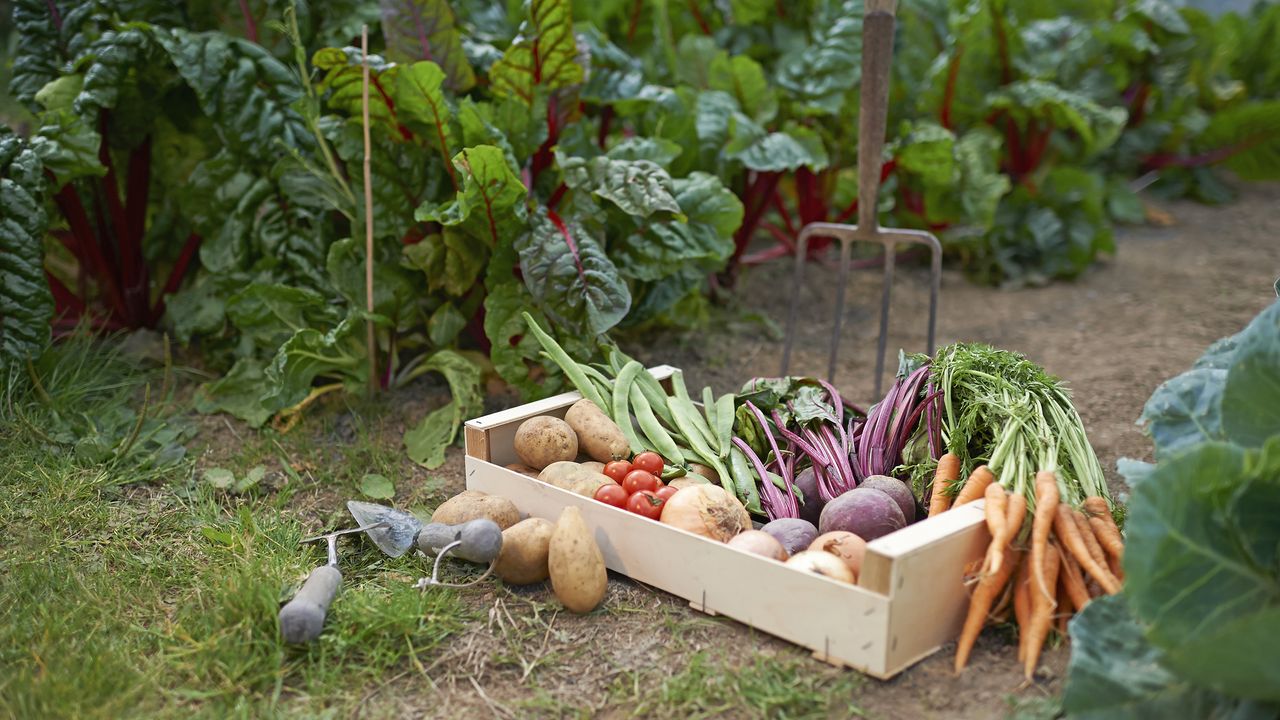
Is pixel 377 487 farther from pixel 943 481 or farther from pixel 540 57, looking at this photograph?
pixel 943 481

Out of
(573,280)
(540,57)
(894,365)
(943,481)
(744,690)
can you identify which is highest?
(540,57)

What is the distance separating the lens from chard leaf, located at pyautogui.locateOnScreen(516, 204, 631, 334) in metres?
3.40

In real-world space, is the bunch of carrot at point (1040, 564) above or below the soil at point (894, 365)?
above

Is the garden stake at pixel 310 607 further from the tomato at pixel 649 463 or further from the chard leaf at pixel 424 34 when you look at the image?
the chard leaf at pixel 424 34

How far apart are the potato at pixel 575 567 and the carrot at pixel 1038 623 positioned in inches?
39.9

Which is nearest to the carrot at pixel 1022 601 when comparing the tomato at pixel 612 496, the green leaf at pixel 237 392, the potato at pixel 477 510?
the tomato at pixel 612 496

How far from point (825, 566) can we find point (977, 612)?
348mm

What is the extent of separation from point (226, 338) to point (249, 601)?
2012 mm

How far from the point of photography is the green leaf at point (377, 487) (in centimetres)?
327

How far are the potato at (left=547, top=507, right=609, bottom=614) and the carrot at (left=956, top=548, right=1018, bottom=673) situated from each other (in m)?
0.88

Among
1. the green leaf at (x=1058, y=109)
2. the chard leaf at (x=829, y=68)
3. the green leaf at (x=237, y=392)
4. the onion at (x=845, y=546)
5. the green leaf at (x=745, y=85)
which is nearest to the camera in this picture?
the onion at (x=845, y=546)

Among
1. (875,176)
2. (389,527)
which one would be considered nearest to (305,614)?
(389,527)

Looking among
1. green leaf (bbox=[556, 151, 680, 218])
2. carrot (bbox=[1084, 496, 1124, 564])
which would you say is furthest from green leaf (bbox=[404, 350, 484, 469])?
carrot (bbox=[1084, 496, 1124, 564])

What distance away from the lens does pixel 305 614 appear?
2.30 metres
